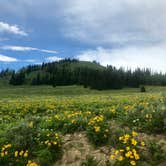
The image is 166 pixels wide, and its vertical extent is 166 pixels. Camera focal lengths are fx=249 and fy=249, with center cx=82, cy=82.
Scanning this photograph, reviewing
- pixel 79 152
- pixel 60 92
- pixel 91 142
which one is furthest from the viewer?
pixel 60 92

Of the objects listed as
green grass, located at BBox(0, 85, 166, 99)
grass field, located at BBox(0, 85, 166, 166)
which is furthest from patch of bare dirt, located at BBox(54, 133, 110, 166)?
green grass, located at BBox(0, 85, 166, 99)

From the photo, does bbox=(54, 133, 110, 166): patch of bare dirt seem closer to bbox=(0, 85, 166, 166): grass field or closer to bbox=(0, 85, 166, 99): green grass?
bbox=(0, 85, 166, 166): grass field

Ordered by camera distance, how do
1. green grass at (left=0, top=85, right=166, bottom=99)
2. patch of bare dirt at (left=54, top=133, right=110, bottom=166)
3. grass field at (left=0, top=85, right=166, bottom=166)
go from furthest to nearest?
green grass at (left=0, top=85, right=166, bottom=99) < patch of bare dirt at (left=54, top=133, right=110, bottom=166) < grass field at (left=0, top=85, right=166, bottom=166)

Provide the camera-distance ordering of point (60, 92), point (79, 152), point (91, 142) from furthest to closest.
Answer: point (60, 92) → point (91, 142) → point (79, 152)

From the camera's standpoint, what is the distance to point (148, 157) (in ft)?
16.1

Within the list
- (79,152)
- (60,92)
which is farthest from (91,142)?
(60,92)

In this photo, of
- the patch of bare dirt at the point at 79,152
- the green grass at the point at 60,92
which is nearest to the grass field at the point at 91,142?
the patch of bare dirt at the point at 79,152

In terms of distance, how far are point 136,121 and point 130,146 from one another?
4.54ft

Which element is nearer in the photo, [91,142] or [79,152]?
[79,152]

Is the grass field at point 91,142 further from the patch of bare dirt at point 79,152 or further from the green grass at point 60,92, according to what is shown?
the green grass at point 60,92

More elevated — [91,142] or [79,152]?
[91,142]

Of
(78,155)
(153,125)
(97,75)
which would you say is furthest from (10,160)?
(97,75)

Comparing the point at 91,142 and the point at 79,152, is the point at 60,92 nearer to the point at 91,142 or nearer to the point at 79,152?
the point at 91,142

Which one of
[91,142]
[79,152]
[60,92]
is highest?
[91,142]
